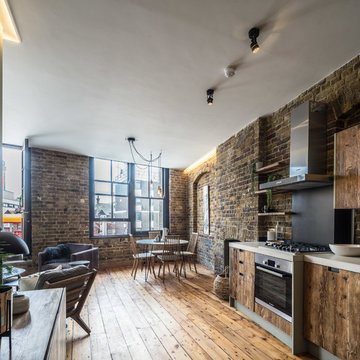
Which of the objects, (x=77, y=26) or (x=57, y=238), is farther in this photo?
(x=57, y=238)

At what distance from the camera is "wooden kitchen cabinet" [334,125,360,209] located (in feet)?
7.33

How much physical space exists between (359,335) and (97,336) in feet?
8.28

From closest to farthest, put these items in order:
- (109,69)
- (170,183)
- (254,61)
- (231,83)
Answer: (254,61) → (109,69) → (231,83) → (170,183)

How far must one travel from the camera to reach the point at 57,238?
5.64 metres

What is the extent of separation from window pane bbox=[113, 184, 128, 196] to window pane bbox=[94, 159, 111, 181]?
300mm

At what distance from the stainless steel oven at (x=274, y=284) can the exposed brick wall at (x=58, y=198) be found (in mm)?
4607

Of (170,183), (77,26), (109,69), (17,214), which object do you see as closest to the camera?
(77,26)

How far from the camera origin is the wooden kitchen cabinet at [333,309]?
6.02 feet

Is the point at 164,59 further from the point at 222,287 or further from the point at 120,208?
the point at 120,208

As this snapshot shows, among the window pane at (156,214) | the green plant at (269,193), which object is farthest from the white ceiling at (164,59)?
the window pane at (156,214)

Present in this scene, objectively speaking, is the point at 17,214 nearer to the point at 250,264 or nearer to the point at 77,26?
the point at 77,26

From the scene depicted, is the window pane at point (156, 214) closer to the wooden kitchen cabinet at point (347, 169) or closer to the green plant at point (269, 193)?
the green plant at point (269, 193)

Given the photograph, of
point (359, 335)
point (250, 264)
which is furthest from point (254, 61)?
point (359, 335)

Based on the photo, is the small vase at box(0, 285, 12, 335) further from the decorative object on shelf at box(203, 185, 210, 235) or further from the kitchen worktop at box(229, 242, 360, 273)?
the decorative object on shelf at box(203, 185, 210, 235)
